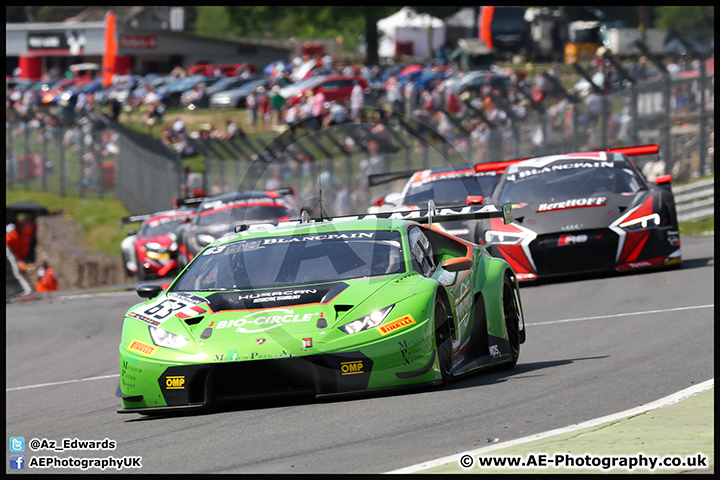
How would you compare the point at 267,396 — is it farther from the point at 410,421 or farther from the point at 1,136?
the point at 1,136

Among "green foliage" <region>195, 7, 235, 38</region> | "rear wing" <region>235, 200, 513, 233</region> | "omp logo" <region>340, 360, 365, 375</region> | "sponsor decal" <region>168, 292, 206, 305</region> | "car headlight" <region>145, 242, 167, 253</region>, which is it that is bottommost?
"car headlight" <region>145, 242, 167, 253</region>

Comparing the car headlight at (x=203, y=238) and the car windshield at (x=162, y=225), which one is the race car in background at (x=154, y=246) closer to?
the car windshield at (x=162, y=225)

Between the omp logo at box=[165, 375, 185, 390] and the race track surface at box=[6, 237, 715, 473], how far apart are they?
8.5 inches

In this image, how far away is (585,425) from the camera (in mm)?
5719

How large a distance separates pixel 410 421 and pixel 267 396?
1.09 meters

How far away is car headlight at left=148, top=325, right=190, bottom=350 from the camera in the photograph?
6902 millimetres

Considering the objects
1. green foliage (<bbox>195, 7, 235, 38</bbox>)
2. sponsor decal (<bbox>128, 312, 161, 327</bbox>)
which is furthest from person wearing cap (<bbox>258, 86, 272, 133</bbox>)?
green foliage (<bbox>195, 7, 235, 38</bbox>)

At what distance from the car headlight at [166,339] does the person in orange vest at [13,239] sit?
26.9 meters

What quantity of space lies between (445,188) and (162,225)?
8.07m

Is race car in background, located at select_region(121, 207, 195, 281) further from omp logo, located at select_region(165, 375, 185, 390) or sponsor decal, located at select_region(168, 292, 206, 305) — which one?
omp logo, located at select_region(165, 375, 185, 390)

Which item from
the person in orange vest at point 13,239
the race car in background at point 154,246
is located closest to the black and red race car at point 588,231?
the race car in background at point 154,246

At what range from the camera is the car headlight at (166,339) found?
6.90 m

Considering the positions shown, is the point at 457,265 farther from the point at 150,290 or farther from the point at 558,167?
the point at 558,167

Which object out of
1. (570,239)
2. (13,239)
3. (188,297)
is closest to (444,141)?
(570,239)
